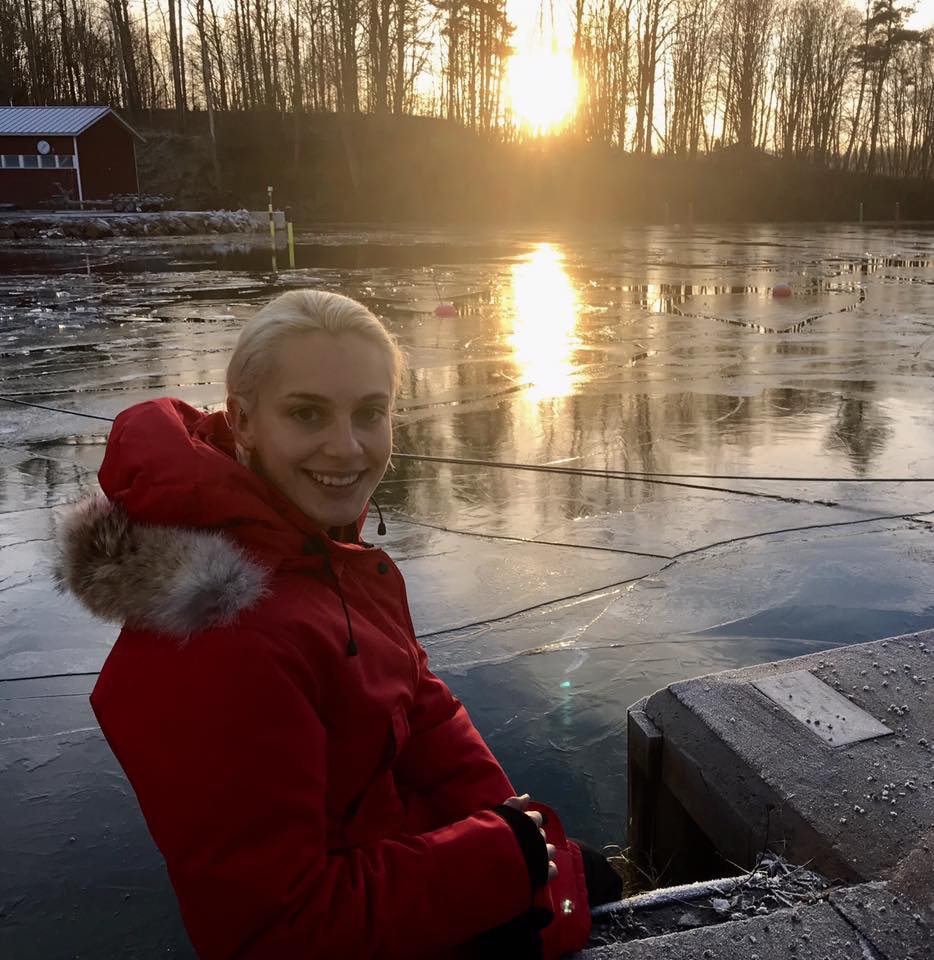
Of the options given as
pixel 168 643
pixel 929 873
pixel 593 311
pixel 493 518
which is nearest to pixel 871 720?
pixel 929 873

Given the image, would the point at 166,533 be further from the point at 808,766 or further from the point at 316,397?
the point at 808,766

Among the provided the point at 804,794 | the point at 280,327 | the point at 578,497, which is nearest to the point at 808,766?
the point at 804,794

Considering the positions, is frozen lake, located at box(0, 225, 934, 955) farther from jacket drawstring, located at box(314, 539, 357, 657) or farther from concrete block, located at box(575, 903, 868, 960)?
concrete block, located at box(575, 903, 868, 960)

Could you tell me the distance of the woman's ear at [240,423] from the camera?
1.87 meters

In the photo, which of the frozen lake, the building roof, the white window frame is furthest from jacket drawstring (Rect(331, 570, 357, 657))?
the white window frame

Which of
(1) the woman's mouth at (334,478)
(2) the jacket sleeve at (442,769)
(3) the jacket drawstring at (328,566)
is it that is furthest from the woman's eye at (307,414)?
(2) the jacket sleeve at (442,769)

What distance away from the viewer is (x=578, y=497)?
5598mm

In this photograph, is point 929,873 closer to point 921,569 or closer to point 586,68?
point 921,569

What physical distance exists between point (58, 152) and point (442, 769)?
4460 cm

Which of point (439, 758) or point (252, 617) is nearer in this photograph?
point (252, 617)

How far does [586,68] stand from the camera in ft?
182

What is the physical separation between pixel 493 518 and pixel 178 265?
19302 millimetres

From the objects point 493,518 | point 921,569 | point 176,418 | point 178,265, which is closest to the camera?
point 176,418

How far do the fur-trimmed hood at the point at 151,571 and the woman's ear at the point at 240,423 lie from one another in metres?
0.28
